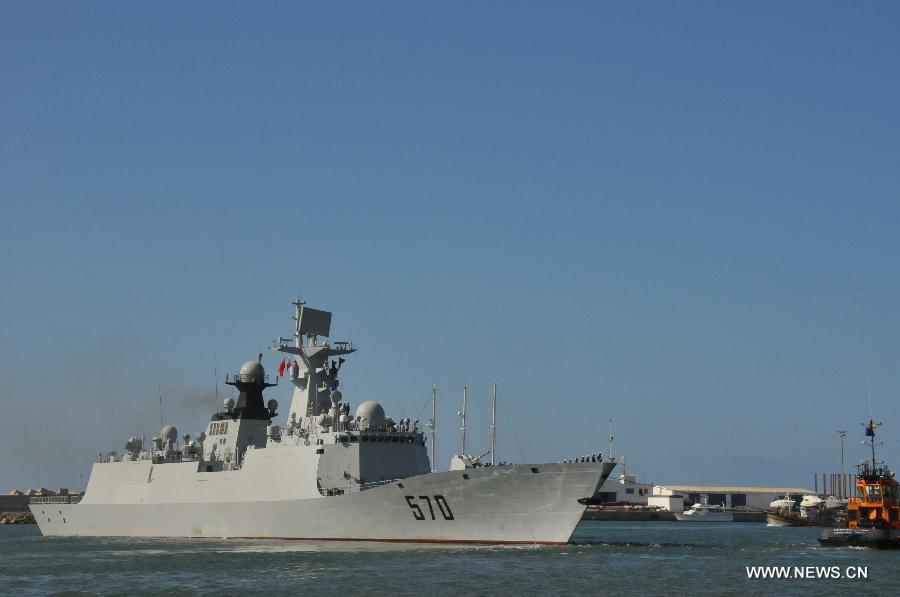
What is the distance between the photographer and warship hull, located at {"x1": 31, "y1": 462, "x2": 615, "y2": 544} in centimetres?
3806

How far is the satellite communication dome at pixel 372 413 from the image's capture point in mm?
44219

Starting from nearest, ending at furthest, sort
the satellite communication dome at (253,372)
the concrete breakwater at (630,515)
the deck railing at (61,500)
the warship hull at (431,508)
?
the warship hull at (431,508)
the satellite communication dome at (253,372)
the deck railing at (61,500)
the concrete breakwater at (630,515)

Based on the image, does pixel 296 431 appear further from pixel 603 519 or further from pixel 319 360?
pixel 603 519

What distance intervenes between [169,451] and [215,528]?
7112mm

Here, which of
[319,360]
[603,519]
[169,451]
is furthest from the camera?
[603,519]

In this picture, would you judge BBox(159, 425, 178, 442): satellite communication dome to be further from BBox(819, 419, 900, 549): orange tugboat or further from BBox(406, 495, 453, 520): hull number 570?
BBox(819, 419, 900, 549): orange tugboat

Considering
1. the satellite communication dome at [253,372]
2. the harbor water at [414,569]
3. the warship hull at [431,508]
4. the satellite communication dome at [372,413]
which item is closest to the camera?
the harbor water at [414,569]

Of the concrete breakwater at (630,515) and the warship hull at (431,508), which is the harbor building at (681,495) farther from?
the warship hull at (431,508)

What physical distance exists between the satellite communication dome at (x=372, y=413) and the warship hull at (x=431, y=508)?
157 inches

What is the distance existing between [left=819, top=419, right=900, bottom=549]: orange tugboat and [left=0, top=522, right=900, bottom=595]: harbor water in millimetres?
635

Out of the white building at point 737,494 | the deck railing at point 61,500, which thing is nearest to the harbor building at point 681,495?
the white building at point 737,494

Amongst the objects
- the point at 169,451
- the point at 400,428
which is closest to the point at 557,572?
the point at 400,428

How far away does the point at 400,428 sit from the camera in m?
45.0

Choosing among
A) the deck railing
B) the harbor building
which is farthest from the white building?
the deck railing
